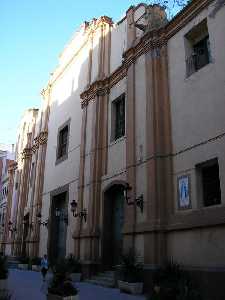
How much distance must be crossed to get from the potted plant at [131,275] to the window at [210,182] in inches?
127

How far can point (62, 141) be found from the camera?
23.6m

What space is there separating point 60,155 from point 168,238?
1238cm

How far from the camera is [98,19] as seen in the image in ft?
69.8

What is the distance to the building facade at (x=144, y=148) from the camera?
11.4 metres

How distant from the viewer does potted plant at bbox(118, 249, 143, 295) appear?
11883mm

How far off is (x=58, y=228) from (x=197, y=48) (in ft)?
43.2

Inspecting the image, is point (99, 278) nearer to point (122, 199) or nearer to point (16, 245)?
point (122, 199)

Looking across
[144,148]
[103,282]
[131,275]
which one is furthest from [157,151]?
[103,282]

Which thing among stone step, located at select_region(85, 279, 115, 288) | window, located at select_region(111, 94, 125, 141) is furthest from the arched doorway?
window, located at select_region(111, 94, 125, 141)

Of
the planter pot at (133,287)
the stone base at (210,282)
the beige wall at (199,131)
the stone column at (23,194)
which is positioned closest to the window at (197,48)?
the beige wall at (199,131)

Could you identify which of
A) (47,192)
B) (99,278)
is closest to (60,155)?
(47,192)

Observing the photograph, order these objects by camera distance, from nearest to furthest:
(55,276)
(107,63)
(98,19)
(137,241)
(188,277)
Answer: (55,276), (188,277), (137,241), (107,63), (98,19)

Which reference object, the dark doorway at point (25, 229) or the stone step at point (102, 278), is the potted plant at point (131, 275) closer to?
the stone step at point (102, 278)

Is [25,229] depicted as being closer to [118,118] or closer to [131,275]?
Answer: [118,118]
